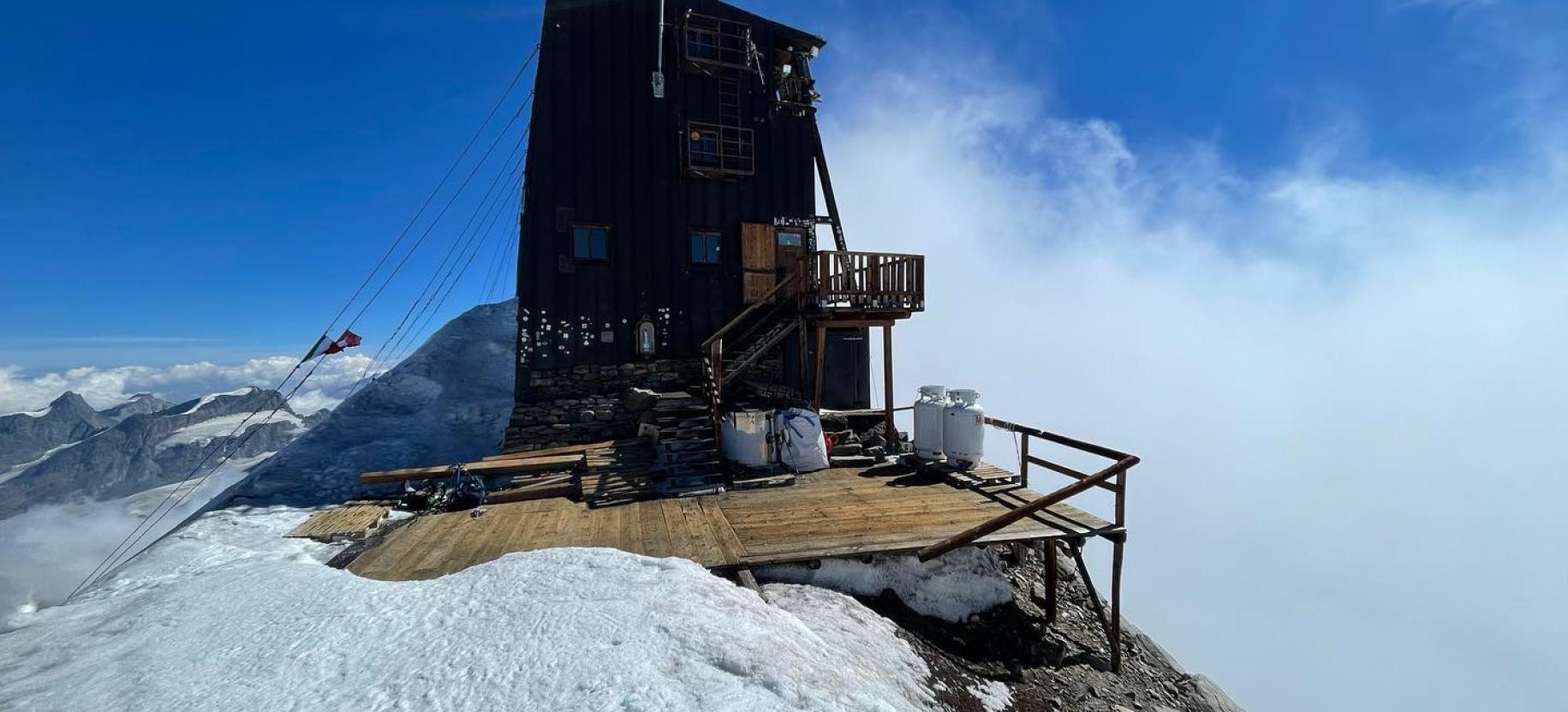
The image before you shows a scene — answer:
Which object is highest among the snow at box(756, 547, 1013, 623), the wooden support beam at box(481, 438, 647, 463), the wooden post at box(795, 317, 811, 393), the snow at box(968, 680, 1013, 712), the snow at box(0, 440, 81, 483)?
the wooden post at box(795, 317, 811, 393)

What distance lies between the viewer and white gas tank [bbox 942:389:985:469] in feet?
35.1

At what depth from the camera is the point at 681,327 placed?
52.4 ft

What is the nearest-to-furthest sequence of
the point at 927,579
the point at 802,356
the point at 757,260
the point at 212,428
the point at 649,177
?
the point at 927,579
the point at 802,356
the point at 649,177
the point at 757,260
the point at 212,428

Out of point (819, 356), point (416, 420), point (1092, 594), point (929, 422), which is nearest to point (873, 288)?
point (819, 356)

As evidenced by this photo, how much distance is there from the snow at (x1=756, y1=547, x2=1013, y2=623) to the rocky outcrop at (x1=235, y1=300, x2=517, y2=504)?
35.2 feet

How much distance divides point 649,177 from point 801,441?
363 inches

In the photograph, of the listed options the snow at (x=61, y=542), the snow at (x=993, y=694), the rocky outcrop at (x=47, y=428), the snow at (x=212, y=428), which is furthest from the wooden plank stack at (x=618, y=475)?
the rocky outcrop at (x=47, y=428)

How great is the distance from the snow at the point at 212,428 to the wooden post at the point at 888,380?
2687 centimetres

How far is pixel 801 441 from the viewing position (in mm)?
11156

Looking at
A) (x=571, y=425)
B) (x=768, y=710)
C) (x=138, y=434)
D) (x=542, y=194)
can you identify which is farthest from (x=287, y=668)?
(x=138, y=434)

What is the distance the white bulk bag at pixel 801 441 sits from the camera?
1111cm

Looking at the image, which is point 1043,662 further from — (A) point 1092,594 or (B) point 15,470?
(B) point 15,470

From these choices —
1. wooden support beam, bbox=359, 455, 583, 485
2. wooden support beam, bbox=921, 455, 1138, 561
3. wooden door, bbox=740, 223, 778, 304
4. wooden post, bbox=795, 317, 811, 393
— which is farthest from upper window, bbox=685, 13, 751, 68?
wooden support beam, bbox=921, 455, 1138, 561

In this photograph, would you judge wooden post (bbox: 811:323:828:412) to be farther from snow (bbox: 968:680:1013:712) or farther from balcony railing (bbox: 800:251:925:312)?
snow (bbox: 968:680:1013:712)
